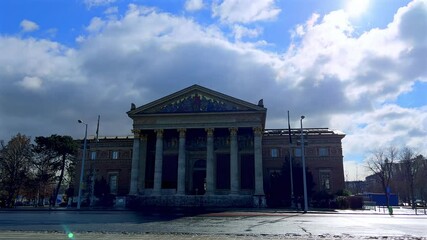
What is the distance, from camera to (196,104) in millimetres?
58062

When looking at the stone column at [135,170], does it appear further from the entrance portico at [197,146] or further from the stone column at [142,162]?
the stone column at [142,162]

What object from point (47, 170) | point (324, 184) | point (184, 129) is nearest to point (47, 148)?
point (47, 170)

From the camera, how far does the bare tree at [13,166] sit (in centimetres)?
6406

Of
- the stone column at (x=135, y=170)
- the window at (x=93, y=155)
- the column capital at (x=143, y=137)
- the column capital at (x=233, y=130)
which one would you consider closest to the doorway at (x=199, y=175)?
the column capital at (x=233, y=130)

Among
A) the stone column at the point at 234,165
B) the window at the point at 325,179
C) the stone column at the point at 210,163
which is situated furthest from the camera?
the window at the point at 325,179

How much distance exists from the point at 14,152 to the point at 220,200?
126 feet

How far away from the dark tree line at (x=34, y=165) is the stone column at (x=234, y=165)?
38657 mm

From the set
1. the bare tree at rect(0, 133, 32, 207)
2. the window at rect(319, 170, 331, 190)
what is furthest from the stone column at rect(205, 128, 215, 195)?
the bare tree at rect(0, 133, 32, 207)

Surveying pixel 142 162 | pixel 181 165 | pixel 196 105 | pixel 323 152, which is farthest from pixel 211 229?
pixel 323 152

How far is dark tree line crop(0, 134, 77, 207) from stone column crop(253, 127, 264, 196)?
42393 millimetres

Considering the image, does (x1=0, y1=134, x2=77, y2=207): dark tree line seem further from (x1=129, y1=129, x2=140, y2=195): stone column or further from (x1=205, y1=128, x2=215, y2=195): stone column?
(x1=205, y1=128, x2=215, y2=195): stone column

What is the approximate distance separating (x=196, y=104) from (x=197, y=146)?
8238 millimetres

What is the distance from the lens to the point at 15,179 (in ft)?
211

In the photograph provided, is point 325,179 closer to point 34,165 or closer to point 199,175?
point 199,175
